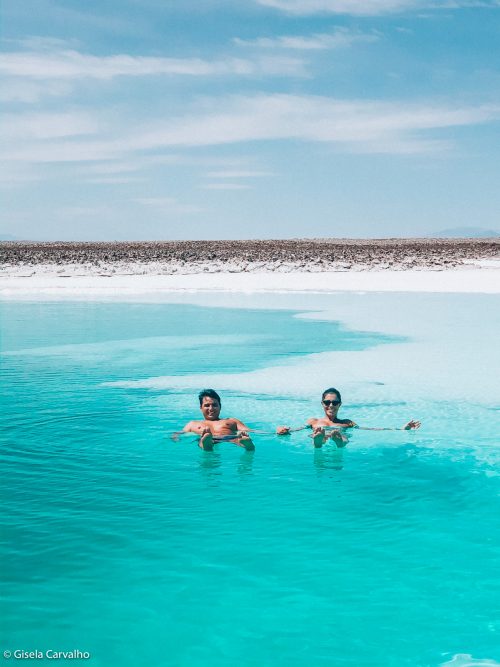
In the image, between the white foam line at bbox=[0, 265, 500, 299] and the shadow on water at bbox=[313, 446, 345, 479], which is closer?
the shadow on water at bbox=[313, 446, 345, 479]

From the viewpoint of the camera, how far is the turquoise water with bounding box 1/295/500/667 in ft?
14.3

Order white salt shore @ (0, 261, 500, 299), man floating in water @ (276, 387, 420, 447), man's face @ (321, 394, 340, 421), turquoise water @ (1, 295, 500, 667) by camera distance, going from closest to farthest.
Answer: turquoise water @ (1, 295, 500, 667), man floating in water @ (276, 387, 420, 447), man's face @ (321, 394, 340, 421), white salt shore @ (0, 261, 500, 299)

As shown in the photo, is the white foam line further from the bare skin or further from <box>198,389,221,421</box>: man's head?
<box>198,389,221,421</box>: man's head

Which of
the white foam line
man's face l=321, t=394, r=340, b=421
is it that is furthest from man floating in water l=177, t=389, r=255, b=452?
the white foam line

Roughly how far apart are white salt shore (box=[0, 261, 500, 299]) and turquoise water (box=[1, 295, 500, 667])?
17.0 metres

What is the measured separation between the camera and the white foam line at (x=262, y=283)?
29062 mm

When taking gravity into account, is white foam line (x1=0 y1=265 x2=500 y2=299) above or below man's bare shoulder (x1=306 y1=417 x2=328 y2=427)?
above

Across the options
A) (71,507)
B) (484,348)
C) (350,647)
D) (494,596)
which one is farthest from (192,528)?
(484,348)

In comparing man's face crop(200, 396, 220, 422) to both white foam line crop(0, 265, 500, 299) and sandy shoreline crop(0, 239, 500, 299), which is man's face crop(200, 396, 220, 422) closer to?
sandy shoreline crop(0, 239, 500, 299)

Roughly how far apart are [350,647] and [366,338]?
12055 millimetres

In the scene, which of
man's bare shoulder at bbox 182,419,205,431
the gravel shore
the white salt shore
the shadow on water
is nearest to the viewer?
the shadow on water

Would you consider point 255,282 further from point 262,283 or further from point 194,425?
point 194,425

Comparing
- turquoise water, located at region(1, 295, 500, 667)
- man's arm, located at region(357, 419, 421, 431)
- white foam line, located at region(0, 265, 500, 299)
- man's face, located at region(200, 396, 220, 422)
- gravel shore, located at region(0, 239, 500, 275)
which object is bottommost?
turquoise water, located at region(1, 295, 500, 667)

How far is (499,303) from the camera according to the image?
22.7m
